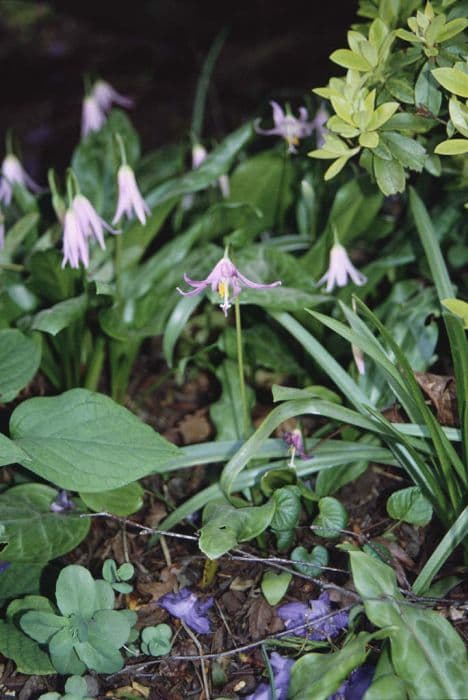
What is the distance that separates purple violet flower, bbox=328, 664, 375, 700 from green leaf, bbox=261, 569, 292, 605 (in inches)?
9.8

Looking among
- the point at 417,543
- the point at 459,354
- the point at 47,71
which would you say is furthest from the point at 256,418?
the point at 47,71

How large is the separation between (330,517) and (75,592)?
24.4 inches

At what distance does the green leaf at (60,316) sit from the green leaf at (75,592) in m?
0.62

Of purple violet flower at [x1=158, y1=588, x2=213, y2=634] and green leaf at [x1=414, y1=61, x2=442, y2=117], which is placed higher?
green leaf at [x1=414, y1=61, x2=442, y2=117]

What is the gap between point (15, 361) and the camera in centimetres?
212

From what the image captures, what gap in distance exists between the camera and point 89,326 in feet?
8.98

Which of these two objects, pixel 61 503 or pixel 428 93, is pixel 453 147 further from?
pixel 61 503

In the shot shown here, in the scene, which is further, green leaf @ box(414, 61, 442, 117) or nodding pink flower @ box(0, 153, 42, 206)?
nodding pink flower @ box(0, 153, 42, 206)

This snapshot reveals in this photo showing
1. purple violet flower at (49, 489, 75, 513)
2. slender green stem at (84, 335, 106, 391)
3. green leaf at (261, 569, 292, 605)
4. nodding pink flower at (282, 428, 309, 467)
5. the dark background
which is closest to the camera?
green leaf at (261, 569, 292, 605)

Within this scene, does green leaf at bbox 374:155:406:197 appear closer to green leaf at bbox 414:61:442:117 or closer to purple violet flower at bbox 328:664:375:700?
green leaf at bbox 414:61:442:117

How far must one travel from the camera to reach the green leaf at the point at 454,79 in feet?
5.67

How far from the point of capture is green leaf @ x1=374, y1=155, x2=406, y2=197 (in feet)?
6.37

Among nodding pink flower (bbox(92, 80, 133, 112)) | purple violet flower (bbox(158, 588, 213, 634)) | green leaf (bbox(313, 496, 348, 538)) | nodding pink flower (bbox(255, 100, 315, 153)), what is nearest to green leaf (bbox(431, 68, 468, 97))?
nodding pink flower (bbox(255, 100, 315, 153))

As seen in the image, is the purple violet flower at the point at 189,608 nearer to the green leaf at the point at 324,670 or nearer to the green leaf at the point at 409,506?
the green leaf at the point at 324,670
